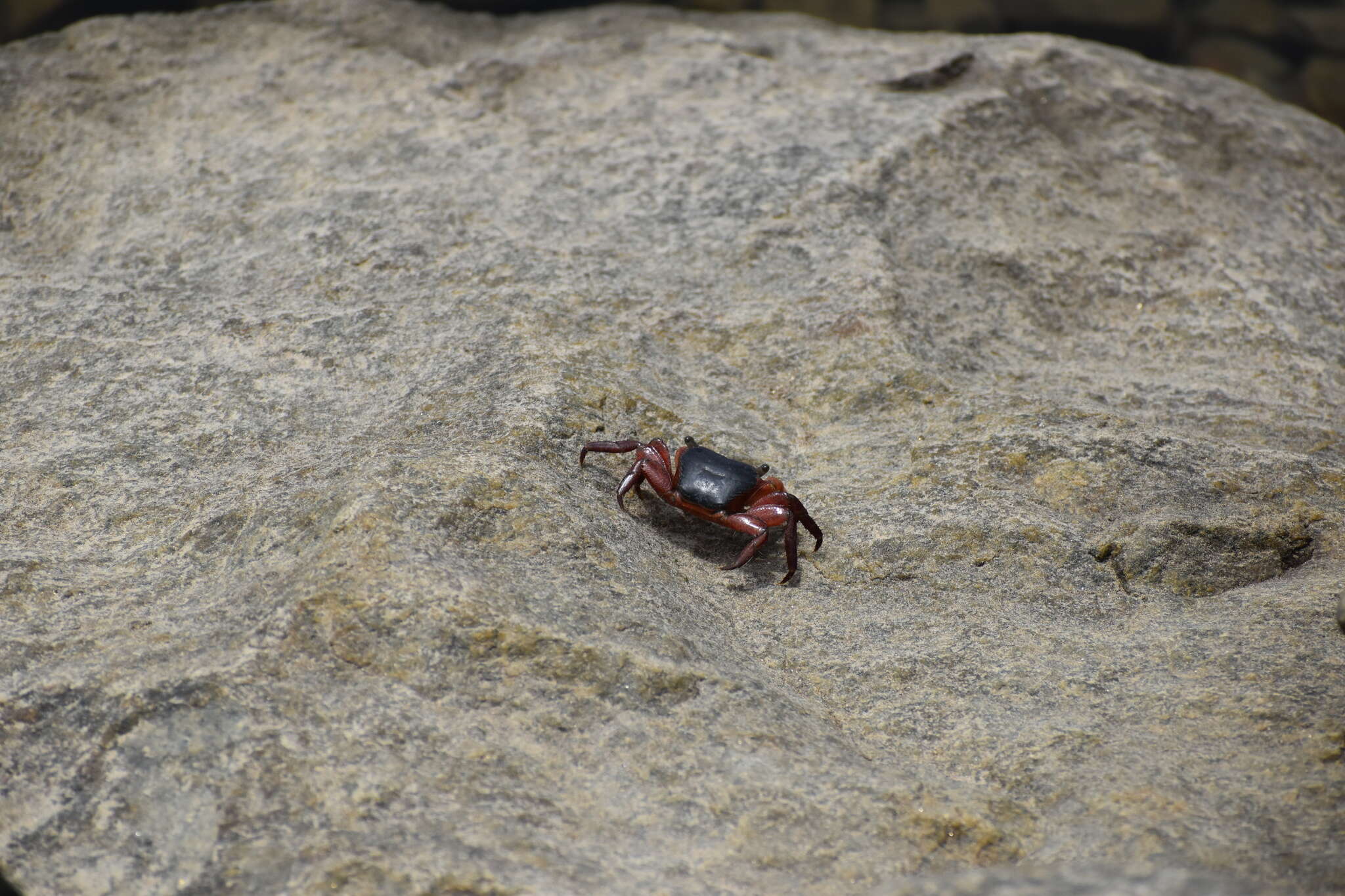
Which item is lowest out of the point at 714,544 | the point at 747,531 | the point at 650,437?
the point at 714,544

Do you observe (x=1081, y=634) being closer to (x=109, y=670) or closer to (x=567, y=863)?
(x=567, y=863)

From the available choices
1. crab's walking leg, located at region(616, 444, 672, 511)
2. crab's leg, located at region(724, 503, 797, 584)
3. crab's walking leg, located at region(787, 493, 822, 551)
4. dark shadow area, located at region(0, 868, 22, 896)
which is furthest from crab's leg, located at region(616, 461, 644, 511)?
dark shadow area, located at region(0, 868, 22, 896)

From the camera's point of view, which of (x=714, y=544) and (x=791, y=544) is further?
(x=714, y=544)

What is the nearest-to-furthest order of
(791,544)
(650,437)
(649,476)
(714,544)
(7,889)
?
(7,889) → (791,544) → (649,476) → (714,544) → (650,437)

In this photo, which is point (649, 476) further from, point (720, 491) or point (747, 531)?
point (747, 531)

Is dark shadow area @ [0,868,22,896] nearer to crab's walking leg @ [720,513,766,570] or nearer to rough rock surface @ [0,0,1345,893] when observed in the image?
rough rock surface @ [0,0,1345,893]

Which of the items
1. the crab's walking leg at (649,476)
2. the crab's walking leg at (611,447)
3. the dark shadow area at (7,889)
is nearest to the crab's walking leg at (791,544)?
the crab's walking leg at (649,476)

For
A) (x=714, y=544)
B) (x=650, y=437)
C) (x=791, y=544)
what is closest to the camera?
(x=791, y=544)

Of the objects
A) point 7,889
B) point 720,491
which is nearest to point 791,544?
point 720,491
